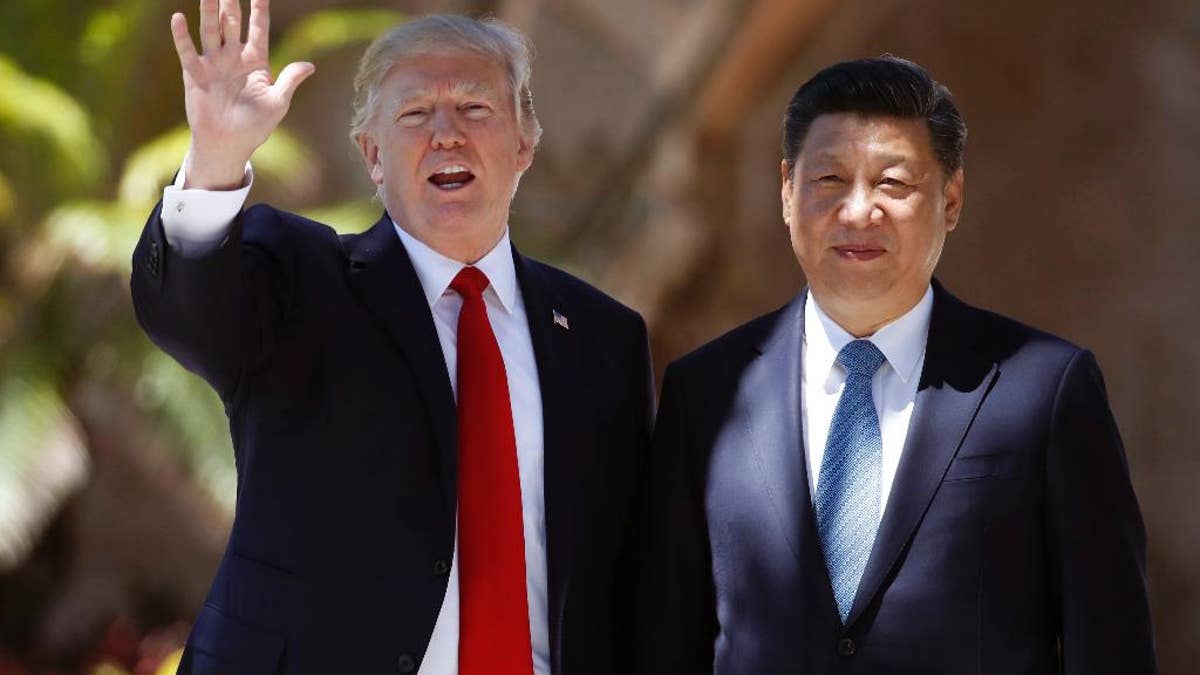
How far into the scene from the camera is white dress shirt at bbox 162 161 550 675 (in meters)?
3.03

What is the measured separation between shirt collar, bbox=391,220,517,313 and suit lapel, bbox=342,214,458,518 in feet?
0.08

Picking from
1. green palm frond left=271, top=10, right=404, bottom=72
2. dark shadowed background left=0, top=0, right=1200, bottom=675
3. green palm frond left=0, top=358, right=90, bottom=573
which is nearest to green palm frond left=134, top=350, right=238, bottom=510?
dark shadowed background left=0, top=0, right=1200, bottom=675

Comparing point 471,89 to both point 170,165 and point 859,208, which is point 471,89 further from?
point 170,165

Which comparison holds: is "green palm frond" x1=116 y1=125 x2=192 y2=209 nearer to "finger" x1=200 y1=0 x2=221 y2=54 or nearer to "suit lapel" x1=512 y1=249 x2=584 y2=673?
"suit lapel" x1=512 y1=249 x2=584 y2=673

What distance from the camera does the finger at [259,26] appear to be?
287 centimetres

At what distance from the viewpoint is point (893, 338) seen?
3076 millimetres

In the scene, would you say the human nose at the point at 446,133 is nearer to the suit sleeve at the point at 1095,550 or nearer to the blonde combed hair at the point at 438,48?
the blonde combed hair at the point at 438,48

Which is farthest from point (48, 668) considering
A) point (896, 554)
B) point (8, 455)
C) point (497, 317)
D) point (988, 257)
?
point (896, 554)

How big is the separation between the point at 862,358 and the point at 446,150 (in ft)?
2.71

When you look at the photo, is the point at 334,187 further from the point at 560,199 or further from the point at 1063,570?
the point at 1063,570

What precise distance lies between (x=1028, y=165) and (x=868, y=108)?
474 cm

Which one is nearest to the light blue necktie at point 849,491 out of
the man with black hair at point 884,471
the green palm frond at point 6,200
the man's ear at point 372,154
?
the man with black hair at point 884,471

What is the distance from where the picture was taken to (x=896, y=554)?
2918 millimetres

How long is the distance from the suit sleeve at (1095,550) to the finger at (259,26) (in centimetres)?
141
